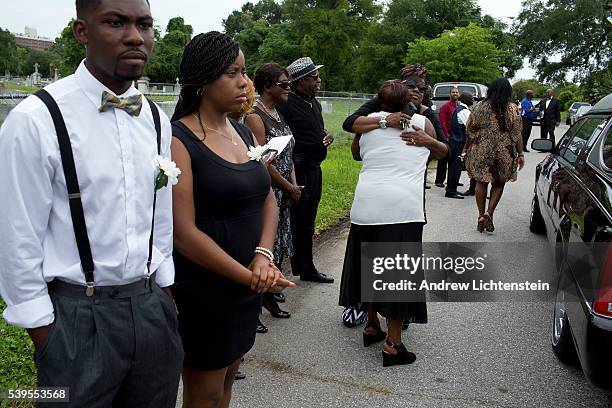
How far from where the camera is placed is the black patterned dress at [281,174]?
170 inches

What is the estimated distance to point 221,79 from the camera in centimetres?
242

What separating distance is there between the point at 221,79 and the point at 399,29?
52.2 meters

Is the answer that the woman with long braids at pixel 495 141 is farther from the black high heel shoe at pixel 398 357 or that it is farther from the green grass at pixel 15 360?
the green grass at pixel 15 360

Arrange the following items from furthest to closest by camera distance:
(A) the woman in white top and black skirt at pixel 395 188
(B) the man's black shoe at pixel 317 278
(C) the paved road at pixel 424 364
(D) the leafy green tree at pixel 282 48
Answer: (D) the leafy green tree at pixel 282 48 → (B) the man's black shoe at pixel 317 278 → (A) the woman in white top and black skirt at pixel 395 188 → (C) the paved road at pixel 424 364

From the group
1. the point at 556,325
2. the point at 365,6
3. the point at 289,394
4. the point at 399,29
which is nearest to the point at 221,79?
the point at 289,394

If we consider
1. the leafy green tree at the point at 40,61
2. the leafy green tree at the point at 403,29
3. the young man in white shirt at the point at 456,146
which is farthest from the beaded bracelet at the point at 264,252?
the leafy green tree at the point at 40,61

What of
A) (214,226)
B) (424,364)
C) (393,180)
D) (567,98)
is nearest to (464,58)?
(567,98)

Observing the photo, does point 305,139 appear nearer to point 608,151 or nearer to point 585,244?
point 608,151

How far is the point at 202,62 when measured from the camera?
7.87ft

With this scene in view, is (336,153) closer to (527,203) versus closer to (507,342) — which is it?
(527,203)

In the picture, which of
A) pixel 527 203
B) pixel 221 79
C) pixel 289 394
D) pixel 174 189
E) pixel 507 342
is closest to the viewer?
pixel 174 189

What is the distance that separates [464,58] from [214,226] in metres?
34.7

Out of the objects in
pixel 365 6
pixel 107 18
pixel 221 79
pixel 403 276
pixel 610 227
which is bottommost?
pixel 403 276

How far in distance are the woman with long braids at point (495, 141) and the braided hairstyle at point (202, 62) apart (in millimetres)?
5315
